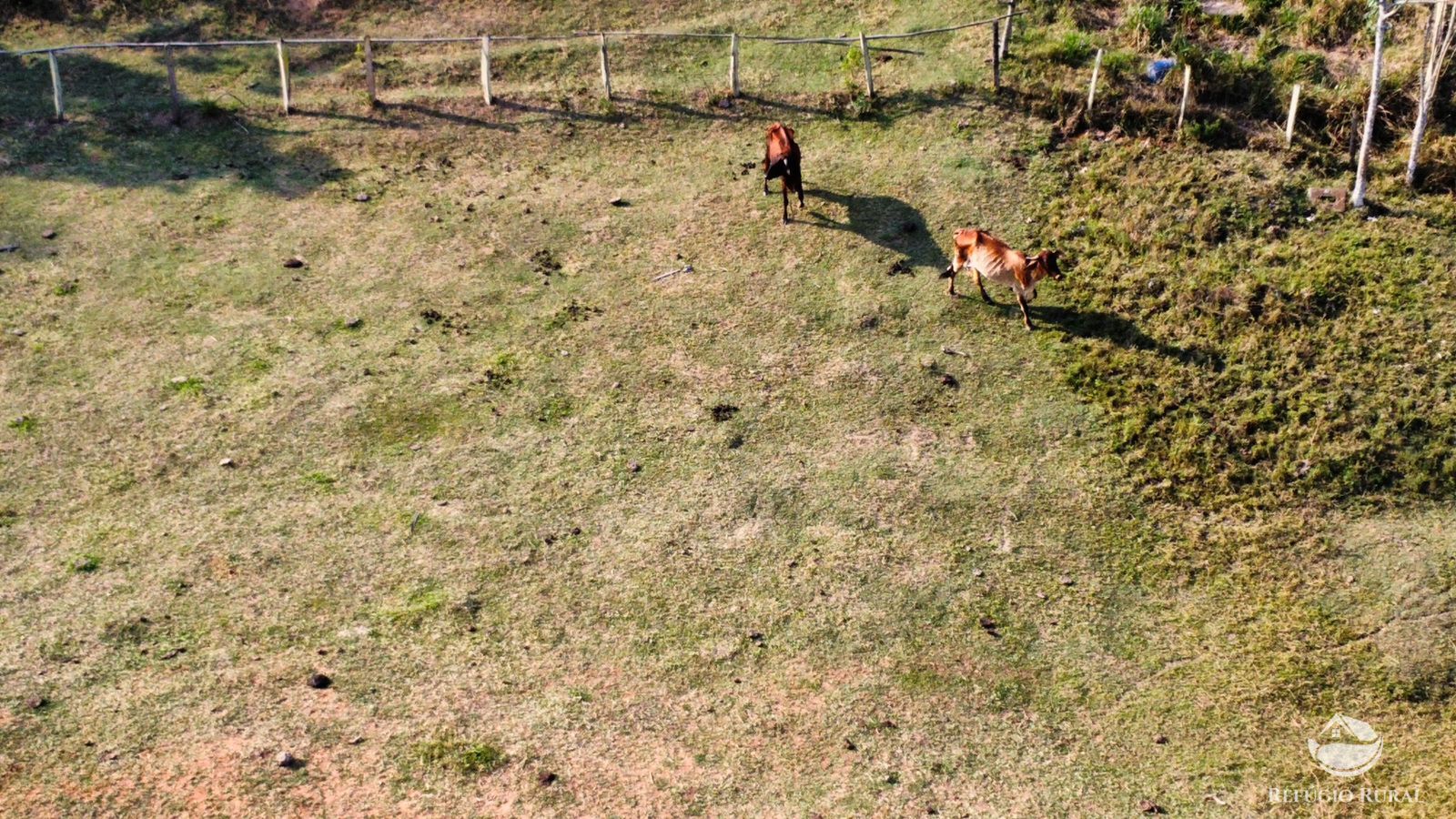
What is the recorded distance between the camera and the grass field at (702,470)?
11.6m

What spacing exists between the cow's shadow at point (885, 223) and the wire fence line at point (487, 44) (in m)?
3.63

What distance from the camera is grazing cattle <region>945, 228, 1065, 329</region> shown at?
17.1 meters

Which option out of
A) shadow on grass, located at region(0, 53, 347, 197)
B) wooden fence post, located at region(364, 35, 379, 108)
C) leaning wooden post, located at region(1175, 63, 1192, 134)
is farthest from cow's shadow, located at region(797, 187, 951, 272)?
wooden fence post, located at region(364, 35, 379, 108)

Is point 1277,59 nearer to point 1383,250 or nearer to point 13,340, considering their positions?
point 1383,250

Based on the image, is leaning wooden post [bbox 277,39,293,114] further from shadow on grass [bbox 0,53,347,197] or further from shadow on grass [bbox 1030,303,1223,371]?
shadow on grass [bbox 1030,303,1223,371]

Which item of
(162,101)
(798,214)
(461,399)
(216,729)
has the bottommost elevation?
(216,729)

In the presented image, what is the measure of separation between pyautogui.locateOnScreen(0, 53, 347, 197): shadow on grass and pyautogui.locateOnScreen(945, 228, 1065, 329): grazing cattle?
464 inches

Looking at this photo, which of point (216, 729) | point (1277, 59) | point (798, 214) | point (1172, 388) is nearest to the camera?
point (216, 729)

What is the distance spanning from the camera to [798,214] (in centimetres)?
2002

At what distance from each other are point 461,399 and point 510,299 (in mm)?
2614

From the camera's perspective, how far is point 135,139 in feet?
71.9

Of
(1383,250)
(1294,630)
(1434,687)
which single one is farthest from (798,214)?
(1434,687)

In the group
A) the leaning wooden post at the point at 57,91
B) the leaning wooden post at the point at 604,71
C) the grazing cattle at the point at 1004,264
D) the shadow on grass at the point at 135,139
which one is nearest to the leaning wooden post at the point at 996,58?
the grazing cattle at the point at 1004,264

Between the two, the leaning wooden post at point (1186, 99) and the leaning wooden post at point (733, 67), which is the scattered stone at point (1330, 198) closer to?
the leaning wooden post at point (1186, 99)
